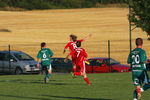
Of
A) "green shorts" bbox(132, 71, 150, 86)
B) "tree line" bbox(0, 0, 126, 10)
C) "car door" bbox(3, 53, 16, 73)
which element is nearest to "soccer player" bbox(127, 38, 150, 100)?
"green shorts" bbox(132, 71, 150, 86)

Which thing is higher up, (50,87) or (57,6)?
(57,6)

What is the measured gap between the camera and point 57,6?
9331cm

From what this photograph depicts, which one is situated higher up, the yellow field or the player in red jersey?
the yellow field

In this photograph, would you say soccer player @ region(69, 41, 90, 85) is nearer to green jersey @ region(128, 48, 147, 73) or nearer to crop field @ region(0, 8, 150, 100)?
green jersey @ region(128, 48, 147, 73)

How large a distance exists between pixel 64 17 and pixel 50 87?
61.8 meters

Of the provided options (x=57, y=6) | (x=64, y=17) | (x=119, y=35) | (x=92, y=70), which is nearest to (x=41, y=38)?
(x=119, y=35)

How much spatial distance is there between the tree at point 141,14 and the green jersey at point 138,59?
29.1 metres

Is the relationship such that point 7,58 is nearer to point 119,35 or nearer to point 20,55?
point 20,55

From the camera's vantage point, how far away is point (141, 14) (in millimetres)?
47719

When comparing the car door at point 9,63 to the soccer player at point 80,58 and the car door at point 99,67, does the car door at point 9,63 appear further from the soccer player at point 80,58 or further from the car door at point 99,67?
the soccer player at point 80,58

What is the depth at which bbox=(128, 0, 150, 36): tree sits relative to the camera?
47500 millimetres

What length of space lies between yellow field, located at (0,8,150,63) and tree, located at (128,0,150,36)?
11.6 metres

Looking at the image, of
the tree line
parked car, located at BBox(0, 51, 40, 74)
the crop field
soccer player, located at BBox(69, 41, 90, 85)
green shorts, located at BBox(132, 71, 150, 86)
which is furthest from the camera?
the tree line

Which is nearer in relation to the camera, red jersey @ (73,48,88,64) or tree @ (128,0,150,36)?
red jersey @ (73,48,88,64)
